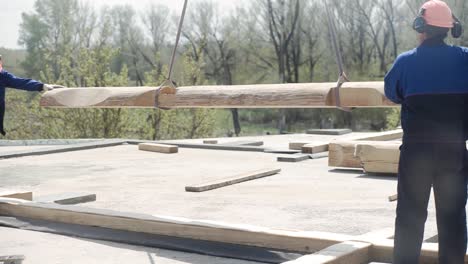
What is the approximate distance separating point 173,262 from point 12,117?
28.6m

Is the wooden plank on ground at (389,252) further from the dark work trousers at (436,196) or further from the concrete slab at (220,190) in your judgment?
the concrete slab at (220,190)

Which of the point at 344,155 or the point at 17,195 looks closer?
the point at 17,195

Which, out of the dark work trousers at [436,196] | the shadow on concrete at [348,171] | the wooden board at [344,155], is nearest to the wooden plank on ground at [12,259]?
the dark work trousers at [436,196]

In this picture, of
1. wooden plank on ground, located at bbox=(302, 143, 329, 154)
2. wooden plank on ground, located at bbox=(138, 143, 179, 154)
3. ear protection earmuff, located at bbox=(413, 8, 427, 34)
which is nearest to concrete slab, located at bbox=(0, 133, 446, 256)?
wooden plank on ground, located at bbox=(138, 143, 179, 154)

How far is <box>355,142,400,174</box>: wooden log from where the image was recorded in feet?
27.2

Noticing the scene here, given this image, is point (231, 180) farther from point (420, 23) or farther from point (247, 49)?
point (247, 49)

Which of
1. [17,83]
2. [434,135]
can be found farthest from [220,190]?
[434,135]

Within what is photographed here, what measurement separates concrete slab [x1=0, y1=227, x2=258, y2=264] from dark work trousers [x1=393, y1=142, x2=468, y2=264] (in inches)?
45.4

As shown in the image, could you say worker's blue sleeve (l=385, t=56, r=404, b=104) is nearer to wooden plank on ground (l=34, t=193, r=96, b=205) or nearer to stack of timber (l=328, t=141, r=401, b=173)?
wooden plank on ground (l=34, t=193, r=96, b=205)

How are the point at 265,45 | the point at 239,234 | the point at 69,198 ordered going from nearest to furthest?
1. the point at 239,234
2. the point at 69,198
3. the point at 265,45

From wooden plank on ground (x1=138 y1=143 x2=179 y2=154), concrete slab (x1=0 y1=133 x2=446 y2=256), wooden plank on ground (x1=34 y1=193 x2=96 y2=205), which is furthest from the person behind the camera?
wooden plank on ground (x1=138 y1=143 x2=179 y2=154)

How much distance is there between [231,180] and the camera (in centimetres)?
810

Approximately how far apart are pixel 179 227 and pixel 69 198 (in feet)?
7.30

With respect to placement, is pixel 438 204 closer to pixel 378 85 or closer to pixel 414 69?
pixel 414 69
